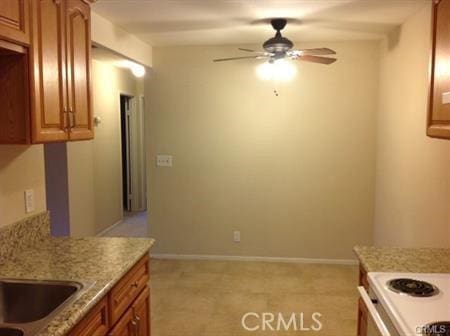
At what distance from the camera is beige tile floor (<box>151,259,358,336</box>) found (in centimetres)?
321

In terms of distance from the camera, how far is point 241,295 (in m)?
3.79

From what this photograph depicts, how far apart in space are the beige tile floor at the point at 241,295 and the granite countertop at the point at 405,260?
1.10m

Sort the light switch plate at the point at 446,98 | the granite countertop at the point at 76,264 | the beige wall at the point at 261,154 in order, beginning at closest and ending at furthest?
the granite countertop at the point at 76,264
the light switch plate at the point at 446,98
the beige wall at the point at 261,154

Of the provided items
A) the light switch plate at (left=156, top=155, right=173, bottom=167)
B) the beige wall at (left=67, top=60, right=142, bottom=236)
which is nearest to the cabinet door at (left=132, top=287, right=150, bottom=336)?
the light switch plate at (left=156, top=155, right=173, bottom=167)

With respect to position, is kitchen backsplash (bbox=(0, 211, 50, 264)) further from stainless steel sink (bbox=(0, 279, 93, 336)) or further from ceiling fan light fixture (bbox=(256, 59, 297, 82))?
ceiling fan light fixture (bbox=(256, 59, 297, 82))

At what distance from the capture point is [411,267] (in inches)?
81.1

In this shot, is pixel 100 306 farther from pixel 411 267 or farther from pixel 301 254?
pixel 301 254

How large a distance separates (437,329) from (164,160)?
373 cm

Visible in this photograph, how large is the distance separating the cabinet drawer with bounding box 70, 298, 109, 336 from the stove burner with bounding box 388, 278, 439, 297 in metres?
1.23

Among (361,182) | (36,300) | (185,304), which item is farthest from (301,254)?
(36,300)

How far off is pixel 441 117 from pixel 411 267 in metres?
0.76

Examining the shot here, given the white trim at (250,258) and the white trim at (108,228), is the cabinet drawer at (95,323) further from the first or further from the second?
the white trim at (108,228)

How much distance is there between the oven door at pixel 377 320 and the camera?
1577 millimetres

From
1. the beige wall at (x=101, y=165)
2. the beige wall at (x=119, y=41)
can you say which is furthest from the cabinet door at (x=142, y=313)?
the beige wall at (x=101, y=165)
